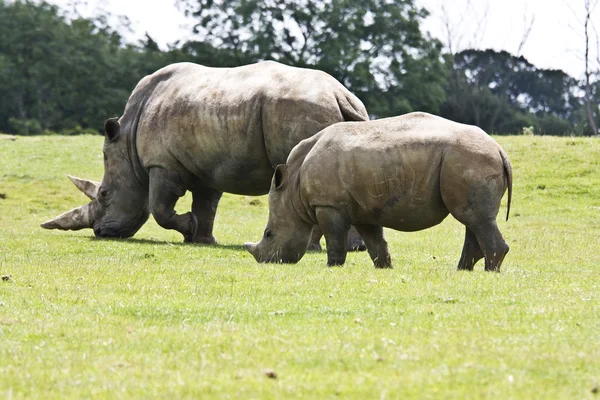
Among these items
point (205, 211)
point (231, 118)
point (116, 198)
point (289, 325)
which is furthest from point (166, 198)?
point (289, 325)

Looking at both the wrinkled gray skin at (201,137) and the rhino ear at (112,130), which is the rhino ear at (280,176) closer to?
the wrinkled gray skin at (201,137)

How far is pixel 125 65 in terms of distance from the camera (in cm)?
6694

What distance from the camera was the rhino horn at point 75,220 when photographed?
829 inches

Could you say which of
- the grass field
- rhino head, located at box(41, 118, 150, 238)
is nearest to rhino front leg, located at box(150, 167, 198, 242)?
rhino head, located at box(41, 118, 150, 238)

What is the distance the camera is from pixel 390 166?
1352cm

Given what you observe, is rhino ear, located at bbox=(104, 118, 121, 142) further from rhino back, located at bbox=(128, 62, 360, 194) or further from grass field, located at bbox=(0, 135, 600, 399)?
grass field, located at bbox=(0, 135, 600, 399)

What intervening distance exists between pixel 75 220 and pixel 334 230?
27.7ft

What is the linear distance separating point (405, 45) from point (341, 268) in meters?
54.6

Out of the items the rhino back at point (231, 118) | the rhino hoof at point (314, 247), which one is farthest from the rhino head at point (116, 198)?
the rhino hoof at point (314, 247)

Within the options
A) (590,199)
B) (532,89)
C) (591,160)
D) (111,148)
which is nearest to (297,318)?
(111,148)

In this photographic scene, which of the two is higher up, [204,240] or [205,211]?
[205,211]

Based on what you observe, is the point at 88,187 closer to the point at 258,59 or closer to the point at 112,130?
the point at 112,130

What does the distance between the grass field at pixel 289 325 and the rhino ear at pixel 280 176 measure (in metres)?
1.19

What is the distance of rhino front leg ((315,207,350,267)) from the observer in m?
14.2
